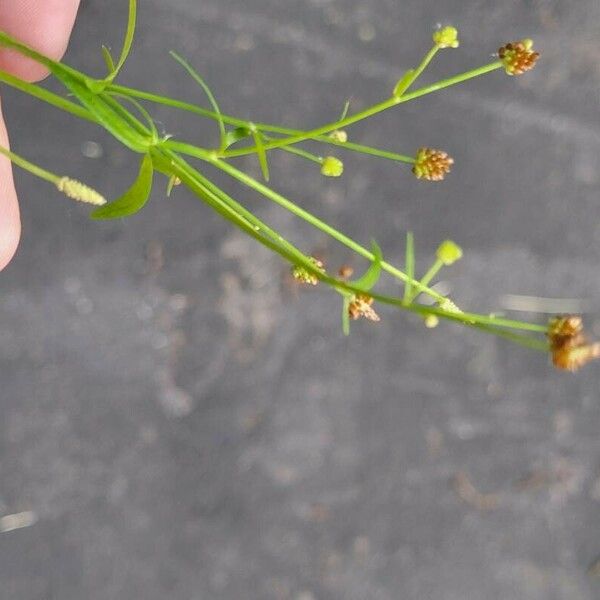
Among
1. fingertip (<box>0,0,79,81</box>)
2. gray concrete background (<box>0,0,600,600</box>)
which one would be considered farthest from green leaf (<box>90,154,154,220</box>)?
gray concrete background (<box>0,0,600,600</box>)

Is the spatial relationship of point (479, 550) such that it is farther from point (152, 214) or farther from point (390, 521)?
point (152, 214)

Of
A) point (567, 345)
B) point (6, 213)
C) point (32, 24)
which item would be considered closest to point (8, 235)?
point (6, 213)

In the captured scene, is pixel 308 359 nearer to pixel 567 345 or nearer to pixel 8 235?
pixel 8 235

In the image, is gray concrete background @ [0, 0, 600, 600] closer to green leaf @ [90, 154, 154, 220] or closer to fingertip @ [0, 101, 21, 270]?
fingertip @ [0, 101, 21, 270]

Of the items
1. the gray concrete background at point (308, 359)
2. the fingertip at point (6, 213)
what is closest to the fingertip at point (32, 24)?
the fingertip at point (6, 213)

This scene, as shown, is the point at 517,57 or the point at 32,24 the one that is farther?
the point at 32,24
